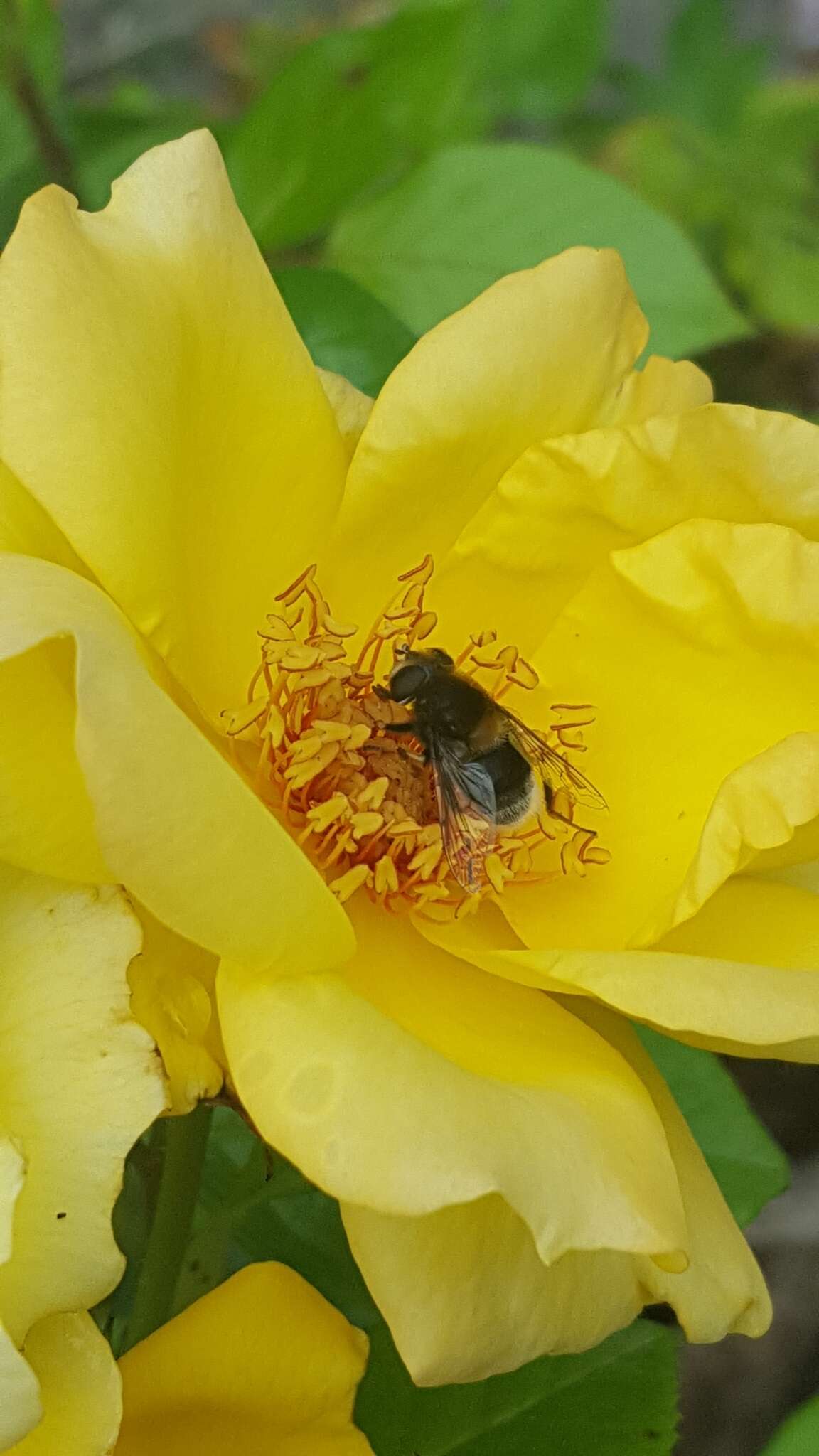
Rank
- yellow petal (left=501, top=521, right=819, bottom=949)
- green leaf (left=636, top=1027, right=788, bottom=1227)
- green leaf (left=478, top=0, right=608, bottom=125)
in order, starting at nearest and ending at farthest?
yellow petal (left=501, top=521, right=819, bottom=949), green leaf (left=636, top=1027, right=788, bottom=1227), green leaf (left=478, top=0, right=608, bottom=125)

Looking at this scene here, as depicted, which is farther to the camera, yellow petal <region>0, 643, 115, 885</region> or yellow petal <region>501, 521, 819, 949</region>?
yellow petal <region>501, 521, 819, 949</region>

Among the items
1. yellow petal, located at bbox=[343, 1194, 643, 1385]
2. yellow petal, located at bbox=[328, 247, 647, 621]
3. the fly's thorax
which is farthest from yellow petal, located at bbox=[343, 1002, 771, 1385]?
yellow petal, located at bbox=[328, 247, 647, 621]

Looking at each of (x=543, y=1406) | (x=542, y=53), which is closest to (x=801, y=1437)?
(x=543, y=1406)

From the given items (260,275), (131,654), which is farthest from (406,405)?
(131,654)

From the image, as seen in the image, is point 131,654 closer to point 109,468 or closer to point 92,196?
point 109,468

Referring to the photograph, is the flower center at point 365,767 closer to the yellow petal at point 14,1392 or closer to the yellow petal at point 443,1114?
the yellow petal at point 443,1114

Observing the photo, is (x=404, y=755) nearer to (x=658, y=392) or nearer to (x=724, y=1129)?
(x=658, y=392)

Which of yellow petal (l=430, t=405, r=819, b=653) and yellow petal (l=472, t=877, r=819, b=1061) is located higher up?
yellow petal (l=430, t=405, r=819, b=653)

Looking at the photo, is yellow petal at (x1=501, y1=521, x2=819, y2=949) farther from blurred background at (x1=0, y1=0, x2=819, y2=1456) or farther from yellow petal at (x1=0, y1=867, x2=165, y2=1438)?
blurred background at (x1=0, y1=0, x2=819, y2=1456)
